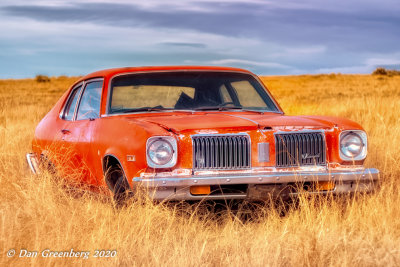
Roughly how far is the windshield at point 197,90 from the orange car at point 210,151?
0.02 metres

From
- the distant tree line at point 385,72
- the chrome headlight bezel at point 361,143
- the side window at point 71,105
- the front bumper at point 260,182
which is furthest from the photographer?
the distant tree line at point 385,72

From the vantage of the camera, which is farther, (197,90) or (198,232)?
(197,90)

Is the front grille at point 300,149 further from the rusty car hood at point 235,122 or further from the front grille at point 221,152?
the front grille at point 221,152

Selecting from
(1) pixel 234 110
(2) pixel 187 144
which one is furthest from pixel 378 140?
(2) pixel 187 144

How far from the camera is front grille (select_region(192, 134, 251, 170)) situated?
4.55m

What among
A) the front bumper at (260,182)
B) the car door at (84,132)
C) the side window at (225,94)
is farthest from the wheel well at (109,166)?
the side window at (225,94)

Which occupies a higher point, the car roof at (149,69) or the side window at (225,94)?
the car roof at (149,69)

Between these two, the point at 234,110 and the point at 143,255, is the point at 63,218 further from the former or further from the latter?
the point at 234,110

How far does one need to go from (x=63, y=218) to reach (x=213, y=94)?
2214 mm

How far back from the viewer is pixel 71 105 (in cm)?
670

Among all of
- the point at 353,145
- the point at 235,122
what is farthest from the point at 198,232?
the point at 353,145

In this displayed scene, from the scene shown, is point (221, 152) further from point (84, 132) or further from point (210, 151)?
point (84, 132)

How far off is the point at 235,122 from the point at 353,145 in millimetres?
1033

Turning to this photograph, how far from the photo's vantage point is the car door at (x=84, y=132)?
18.4ft
